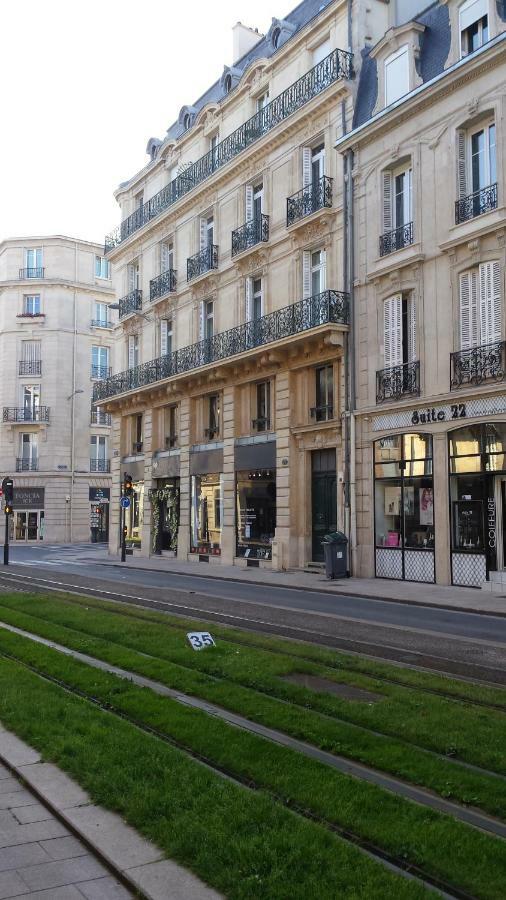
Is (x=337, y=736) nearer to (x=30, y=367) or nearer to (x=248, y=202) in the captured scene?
(x=248, y=202)

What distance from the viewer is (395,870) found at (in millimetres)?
3840

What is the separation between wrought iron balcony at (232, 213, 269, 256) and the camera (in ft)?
87.8

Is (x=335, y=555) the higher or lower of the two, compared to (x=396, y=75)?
lower

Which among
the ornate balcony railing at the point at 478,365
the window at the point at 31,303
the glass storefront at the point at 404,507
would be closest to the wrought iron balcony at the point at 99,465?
the window at the point at 31,303

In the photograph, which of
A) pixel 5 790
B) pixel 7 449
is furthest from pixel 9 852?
pixel 7 449

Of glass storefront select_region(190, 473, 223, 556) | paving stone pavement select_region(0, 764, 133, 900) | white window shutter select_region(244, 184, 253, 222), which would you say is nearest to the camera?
paving stone pavement select_region(0, 764, 133, 900)

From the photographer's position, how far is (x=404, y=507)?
20.8 metres

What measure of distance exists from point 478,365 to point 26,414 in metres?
38.7

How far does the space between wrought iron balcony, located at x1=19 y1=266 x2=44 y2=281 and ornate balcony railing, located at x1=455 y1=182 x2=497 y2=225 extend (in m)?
39.0

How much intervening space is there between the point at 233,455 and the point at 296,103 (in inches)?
460

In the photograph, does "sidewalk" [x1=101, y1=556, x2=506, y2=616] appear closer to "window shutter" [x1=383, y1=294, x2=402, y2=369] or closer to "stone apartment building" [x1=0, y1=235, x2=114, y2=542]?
"window shutter" [x1=383, y1=294, x2=402, y2=369]

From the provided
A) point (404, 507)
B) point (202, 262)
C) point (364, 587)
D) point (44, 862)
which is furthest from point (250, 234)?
point (44, 862)

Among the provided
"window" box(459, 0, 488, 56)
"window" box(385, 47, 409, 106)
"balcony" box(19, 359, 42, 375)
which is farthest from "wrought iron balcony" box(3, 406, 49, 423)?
"window" box(459, 0, 488, 56)

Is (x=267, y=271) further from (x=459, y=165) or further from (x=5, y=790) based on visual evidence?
(x=5, y=790)
